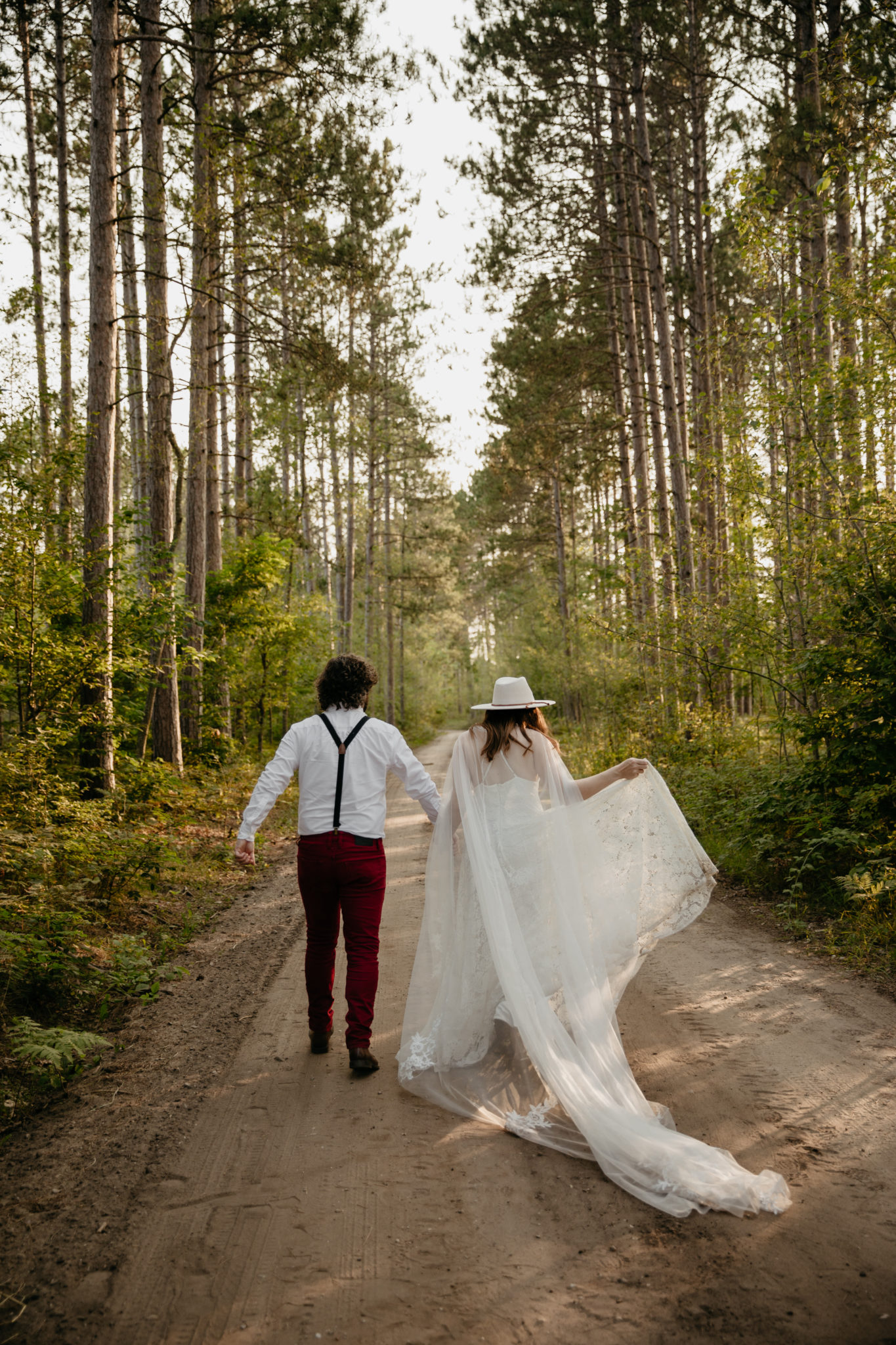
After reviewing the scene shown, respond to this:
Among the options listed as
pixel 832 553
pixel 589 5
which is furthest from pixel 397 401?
pixel 832 553

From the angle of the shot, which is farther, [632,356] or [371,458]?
[371,458]

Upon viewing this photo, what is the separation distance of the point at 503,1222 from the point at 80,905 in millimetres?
4674

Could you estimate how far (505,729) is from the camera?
486cm

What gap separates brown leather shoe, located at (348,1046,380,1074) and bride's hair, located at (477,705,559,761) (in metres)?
1.81

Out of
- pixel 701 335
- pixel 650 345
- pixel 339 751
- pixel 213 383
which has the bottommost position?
pixel 339 751

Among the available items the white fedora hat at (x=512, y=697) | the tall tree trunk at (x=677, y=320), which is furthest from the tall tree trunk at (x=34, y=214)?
the white fedora hat at (x=512, y=697)

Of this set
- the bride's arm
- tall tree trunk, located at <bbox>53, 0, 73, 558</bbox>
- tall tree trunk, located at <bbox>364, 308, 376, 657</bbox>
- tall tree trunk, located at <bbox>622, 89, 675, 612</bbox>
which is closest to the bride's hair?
the bride's arm

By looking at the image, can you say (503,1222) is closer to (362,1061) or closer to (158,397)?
(362,1061)

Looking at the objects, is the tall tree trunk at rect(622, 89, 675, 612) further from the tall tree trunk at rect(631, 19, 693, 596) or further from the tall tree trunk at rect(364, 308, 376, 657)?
the tall tree trunk at rect(364, 308, 376, 657)

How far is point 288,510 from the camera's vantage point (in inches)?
662

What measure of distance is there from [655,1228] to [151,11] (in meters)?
14.6

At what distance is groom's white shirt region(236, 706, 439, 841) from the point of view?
455 cm

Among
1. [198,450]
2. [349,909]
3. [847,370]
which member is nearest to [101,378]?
[198,450]

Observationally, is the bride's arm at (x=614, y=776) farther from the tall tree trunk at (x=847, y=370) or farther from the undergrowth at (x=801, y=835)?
the tall tree trunk at (x=847, y=370)
